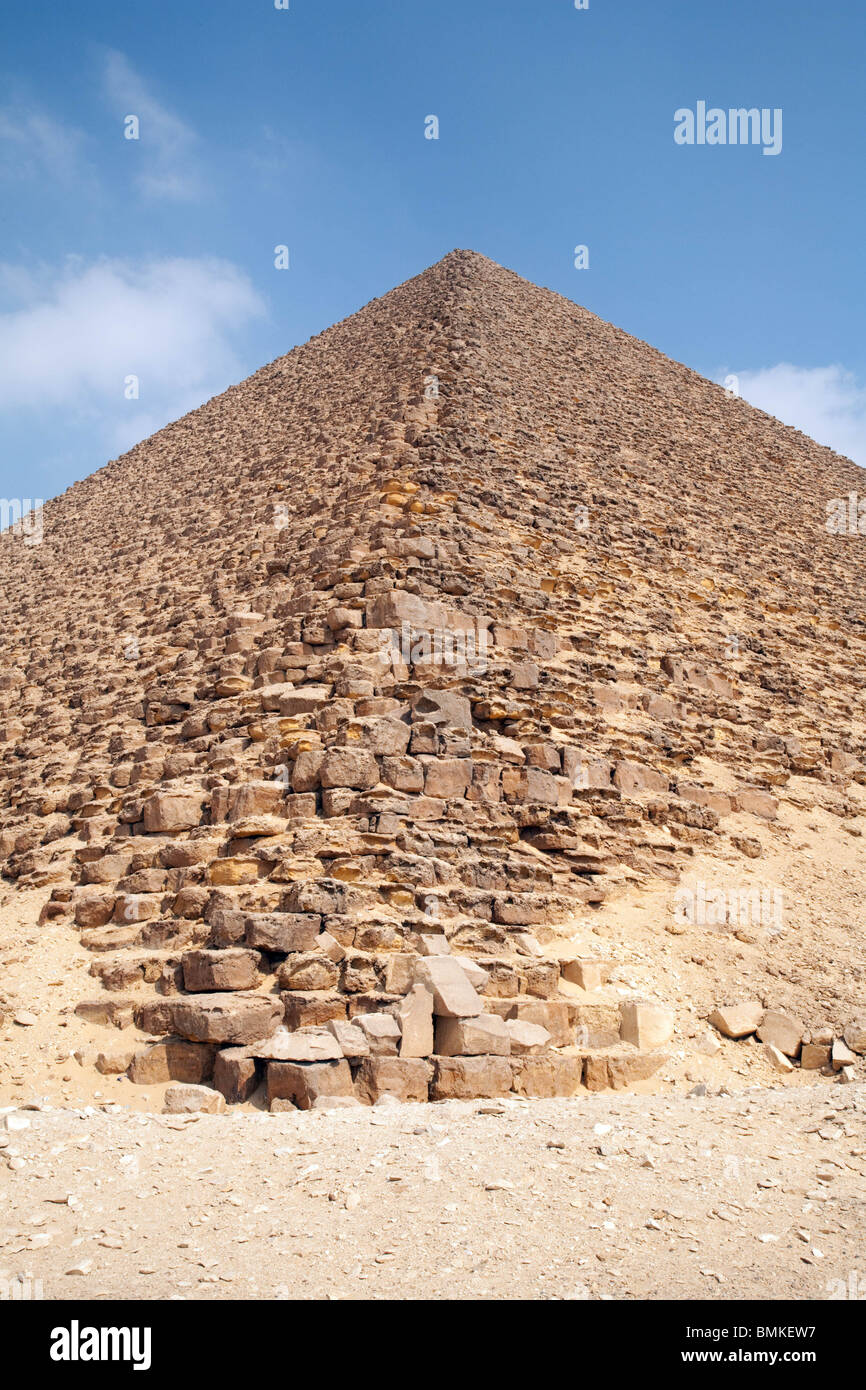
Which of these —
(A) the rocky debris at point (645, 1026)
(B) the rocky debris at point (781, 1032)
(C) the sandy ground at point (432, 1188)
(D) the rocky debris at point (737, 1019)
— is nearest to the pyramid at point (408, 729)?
(A) the rocky debris at point (645, 1026)

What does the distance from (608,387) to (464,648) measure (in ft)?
55.6

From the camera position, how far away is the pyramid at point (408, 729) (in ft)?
22.3

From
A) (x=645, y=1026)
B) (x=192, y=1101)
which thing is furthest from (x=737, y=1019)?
(x=192, y=1101)

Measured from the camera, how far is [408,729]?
8.64m

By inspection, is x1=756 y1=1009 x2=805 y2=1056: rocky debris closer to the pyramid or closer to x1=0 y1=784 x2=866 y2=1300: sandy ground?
x1=0 y1=784 x2=866 y2=1300: sandy ground

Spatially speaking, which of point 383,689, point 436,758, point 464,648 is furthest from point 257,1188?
point 464,648

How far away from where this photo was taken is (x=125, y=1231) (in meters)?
4.40

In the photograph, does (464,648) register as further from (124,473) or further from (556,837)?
(124,473)

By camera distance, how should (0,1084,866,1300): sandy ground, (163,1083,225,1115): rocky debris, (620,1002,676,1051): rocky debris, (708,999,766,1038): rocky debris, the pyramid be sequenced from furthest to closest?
1. (708,999,766,1038): rocky debris
2. (620,1002,676,1051): rocky debris
3. the pyramid
4. (163,1083,225,1115): rocky debris
5. (0,1084,866,1300): sandy ground

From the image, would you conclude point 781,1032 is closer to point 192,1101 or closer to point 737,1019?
point 737,1019

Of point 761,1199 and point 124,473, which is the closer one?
point 761,1199

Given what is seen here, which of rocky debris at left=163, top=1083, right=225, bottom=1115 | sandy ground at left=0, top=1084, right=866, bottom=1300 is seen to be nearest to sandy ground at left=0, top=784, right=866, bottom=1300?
sandy ground at left=0, top=1084, right=866, bottom=1300

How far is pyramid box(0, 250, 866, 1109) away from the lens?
681 centimetres

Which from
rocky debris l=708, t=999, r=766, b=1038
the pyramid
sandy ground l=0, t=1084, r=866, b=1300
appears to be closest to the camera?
sandy ground l=0, t=1084, r=866, b=1300
